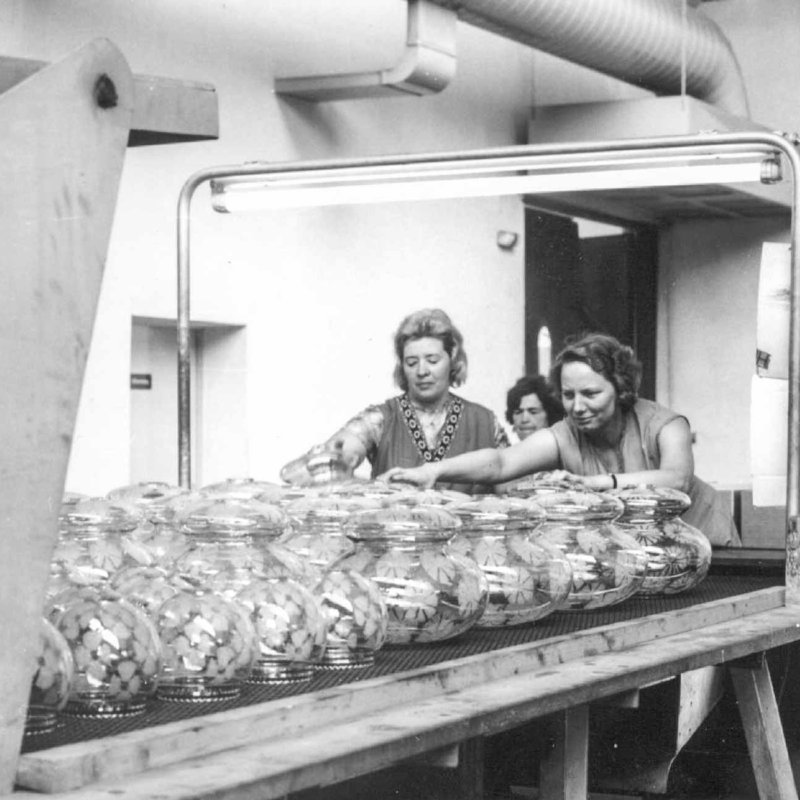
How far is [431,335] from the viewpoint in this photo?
146 inches

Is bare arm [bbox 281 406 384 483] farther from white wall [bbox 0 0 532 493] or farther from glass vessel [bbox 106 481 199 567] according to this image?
white wall [bbox 0 0 532 493]

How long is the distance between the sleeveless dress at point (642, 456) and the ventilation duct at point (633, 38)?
2552mm

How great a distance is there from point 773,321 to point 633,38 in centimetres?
360

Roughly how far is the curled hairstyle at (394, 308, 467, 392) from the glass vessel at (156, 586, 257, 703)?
238 cm

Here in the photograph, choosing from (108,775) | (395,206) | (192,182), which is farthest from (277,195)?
(395,206)

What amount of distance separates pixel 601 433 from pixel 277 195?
866 millimetres

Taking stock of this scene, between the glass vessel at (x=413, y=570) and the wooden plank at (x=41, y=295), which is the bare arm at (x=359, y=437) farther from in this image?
the wooden plank at (x=41, y=295)

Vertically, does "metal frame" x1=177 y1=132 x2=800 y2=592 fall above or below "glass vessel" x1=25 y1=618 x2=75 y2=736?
above

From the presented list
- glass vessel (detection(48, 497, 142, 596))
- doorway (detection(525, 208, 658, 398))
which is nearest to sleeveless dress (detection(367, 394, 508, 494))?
glass vessel (detection(48, 497, 142, 596))

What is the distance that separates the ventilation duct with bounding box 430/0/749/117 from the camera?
18.5 ft

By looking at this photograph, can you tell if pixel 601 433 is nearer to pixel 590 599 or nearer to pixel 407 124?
pixel 590 599

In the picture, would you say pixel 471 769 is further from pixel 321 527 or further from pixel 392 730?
pixel 392 730

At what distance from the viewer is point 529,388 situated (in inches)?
209

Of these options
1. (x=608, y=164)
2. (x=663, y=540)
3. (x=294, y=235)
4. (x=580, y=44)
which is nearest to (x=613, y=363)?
(x=608, y=164)
